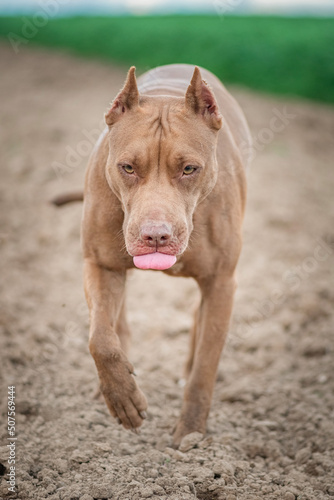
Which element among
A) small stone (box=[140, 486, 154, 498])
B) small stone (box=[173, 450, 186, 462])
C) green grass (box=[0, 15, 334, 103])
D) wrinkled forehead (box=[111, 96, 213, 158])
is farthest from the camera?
green grass (box=[0, 15, 334, 103])

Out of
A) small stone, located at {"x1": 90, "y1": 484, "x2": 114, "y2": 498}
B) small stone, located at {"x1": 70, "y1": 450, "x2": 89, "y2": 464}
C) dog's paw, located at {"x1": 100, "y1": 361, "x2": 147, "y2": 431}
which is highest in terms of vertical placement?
dog's paw, located at {"x1": 100, "y1": 361, "x2": 147, "y2": 431}

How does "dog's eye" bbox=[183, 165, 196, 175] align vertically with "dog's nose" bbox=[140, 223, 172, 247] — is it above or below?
above

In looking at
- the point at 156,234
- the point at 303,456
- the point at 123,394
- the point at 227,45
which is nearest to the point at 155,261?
the point at 156,234

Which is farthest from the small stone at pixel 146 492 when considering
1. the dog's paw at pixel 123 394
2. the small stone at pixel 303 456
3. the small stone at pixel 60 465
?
the small stone at pixel 303 456

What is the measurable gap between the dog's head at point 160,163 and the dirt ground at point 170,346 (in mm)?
1345

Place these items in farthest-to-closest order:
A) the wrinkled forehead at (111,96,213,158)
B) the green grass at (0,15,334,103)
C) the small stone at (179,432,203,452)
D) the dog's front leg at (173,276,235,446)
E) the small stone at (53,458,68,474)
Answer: the green grass at (0,15,334,103), the dog's front leg at (173,276,235,446), the small stone at (179,432,203,452), the small stone at (53,458,68,474), the wrinkled forehead at (111,96,213,158)

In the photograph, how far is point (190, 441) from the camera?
4137 millimetres

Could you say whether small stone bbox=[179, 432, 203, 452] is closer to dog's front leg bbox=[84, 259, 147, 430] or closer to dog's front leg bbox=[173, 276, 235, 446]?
dog's front leg bbox=[173, 276, 235, 446]

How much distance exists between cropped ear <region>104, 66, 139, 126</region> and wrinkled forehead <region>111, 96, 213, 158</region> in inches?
2.0

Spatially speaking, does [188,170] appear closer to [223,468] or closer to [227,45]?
[223,468]

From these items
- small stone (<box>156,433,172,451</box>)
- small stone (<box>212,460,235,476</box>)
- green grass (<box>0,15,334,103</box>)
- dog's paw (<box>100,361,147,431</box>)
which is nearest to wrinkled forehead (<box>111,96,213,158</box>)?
dog's paw (<box>100,361,147,431</box>)

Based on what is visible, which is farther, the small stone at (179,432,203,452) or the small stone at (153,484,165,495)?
the small stone at (179,432,203,452)

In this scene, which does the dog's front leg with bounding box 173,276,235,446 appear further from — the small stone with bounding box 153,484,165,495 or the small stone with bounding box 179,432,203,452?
the small stone with bounding box 153,484,165,495

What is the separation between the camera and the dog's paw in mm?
3781
